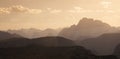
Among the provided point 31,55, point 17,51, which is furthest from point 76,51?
point 17,51

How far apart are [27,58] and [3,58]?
1767 cm

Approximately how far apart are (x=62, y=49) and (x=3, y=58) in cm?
4301

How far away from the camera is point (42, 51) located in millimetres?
181250

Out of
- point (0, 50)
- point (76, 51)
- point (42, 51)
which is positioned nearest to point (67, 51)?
point (76, 51)

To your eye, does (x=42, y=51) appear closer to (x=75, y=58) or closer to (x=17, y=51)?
(x=17, y=51)

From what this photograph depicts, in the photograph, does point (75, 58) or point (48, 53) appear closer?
point (75, 58)

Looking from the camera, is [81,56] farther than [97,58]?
Yes

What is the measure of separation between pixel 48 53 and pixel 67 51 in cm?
1338

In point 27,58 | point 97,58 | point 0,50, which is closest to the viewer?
point 97,58

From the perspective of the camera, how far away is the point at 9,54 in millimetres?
172375

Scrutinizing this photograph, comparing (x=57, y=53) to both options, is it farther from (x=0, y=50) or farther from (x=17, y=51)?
(x=0, y=50)

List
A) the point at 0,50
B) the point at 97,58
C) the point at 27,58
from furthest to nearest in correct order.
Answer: the point at 0,50 → the point at 27,58 → the point at 97,58

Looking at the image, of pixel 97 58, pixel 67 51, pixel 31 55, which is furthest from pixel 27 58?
pixel 97 58

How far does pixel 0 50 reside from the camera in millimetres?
179375
